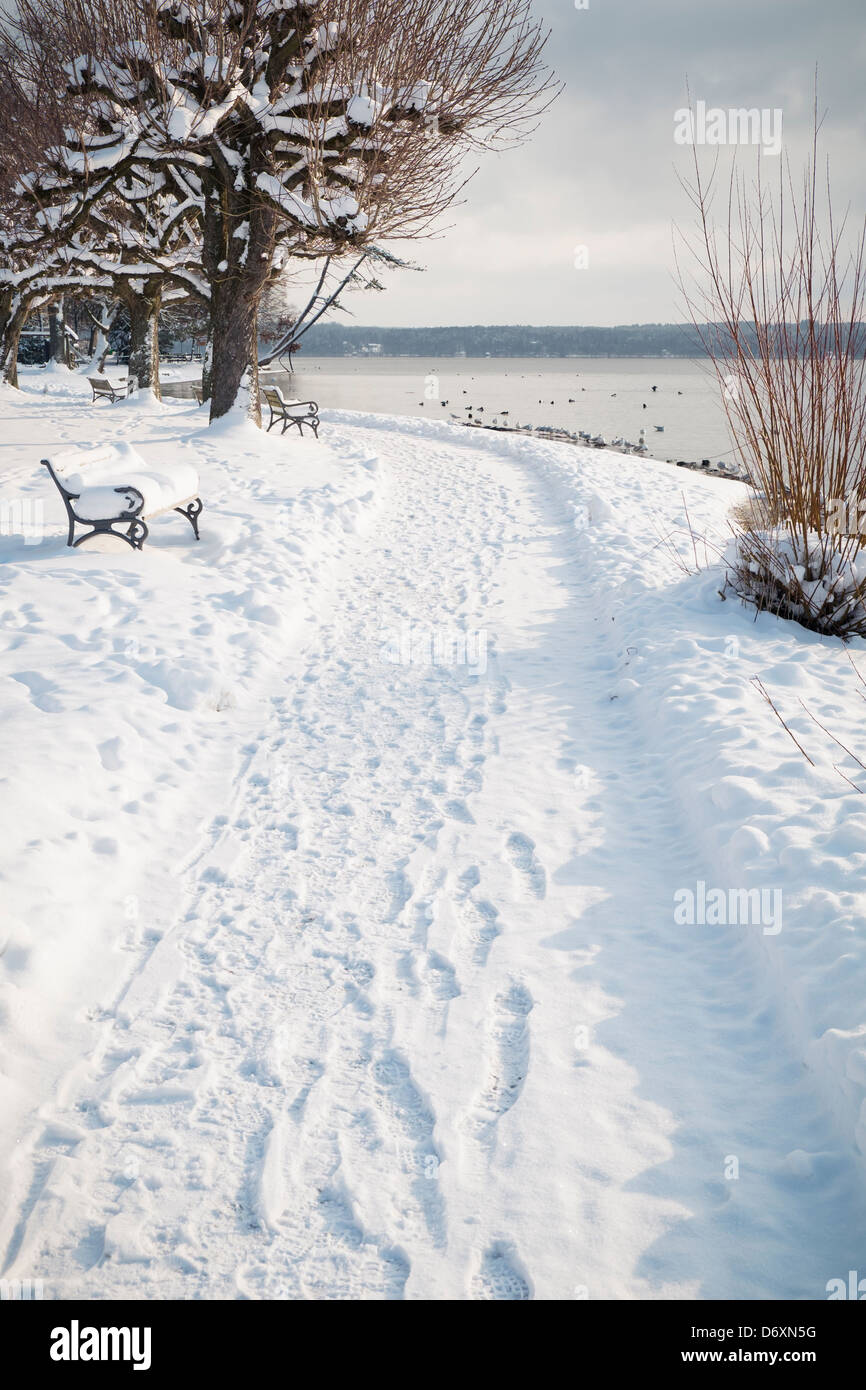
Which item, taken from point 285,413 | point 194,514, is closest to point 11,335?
point 285,413

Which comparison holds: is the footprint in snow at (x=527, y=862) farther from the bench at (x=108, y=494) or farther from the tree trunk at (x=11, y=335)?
the tree trunk at (x=11, y=335)

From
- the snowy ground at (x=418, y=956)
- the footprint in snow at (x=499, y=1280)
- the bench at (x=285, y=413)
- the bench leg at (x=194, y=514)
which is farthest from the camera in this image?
the bench at (x=285, y=413)

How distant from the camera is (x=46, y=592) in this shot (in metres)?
6.12

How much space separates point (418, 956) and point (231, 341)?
1317 centimetres

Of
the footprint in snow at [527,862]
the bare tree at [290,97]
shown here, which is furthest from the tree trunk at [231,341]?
the footprint in snow at [527,862]

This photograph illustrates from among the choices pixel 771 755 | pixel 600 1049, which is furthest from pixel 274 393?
pixel 600 1049

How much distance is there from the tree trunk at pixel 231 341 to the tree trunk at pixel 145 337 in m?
9.34

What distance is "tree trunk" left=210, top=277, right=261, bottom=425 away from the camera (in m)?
13.5

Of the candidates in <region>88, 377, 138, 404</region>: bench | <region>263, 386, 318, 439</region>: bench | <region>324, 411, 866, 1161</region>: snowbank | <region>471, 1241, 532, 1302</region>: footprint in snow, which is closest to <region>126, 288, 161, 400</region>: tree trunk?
<region>88, 377, 138, 404</region>: bench

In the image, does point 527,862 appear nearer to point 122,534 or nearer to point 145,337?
point 122,534

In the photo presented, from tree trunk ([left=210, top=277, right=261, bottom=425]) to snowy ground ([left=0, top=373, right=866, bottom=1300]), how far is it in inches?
342

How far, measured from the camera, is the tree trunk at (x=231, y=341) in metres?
13.5

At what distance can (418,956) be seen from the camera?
3.10 m
